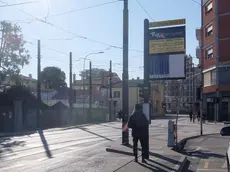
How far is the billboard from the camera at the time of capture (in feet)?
47.7

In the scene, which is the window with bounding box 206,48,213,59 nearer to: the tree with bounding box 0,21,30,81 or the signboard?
the tree with bounding box 0,21,30,81

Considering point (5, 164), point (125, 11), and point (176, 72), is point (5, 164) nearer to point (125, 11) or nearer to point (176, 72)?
point (176, 72)

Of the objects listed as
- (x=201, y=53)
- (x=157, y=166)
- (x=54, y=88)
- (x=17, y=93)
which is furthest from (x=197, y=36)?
(x=157, y=166)

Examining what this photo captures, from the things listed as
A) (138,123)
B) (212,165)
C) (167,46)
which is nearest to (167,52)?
(167,46)

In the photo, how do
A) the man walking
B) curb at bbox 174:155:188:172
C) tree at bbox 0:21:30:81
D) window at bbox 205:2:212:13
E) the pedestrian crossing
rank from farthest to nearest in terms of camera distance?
1. window at bbox 205:2:212:13
2. tree at bbox 0:21:30:81
3. the man walking
4. the pedestrian crossing
5. curb at bbox 174:155:188:172

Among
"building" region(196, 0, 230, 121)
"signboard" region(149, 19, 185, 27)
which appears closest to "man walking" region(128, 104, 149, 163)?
"signboard" region(149, 19, 185, 27)

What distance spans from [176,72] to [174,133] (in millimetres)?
3239

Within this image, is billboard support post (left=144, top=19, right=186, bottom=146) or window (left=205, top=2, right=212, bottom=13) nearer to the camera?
billboard support post (left=144, top=19, right=186, bottom=146)

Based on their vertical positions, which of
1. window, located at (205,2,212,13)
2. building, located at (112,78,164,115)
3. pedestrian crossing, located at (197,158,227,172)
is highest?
window, located at (205,2,212,13)

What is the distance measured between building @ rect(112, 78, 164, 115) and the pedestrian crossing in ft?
221

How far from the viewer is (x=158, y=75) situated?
1526 cm

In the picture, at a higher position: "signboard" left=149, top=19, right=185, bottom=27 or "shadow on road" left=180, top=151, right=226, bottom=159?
"signboard" left=149, top=19, right=185, bottom=27

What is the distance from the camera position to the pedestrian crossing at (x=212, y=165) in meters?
11.6

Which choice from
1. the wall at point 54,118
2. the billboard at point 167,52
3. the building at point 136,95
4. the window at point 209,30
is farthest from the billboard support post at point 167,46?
the building at point 136,95
